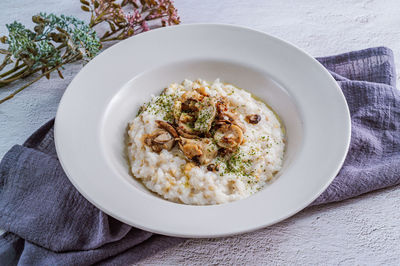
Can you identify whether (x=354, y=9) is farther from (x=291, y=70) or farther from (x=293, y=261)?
(x=293, y=261)

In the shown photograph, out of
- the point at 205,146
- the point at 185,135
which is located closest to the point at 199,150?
the point at 205,146

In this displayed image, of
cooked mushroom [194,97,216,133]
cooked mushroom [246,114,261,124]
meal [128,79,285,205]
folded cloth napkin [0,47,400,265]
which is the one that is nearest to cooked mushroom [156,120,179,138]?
meal [128,79,285,205]

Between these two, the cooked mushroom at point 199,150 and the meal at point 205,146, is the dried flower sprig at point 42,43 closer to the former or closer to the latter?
the meal at point 205,146

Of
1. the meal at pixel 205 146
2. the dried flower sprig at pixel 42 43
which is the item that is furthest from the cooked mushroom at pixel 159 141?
the dried flower sprig at pixel 42 43

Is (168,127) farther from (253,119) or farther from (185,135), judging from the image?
(253,119)

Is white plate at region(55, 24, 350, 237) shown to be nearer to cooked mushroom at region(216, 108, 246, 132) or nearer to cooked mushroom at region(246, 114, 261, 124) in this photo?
cooked mushroom at region(246, 114, 261, 124)

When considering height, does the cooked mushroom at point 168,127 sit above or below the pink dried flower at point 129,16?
below

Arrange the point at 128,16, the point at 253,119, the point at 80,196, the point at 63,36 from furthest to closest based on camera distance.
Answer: the point at 128,16
the point at 63,36
the point at 253,119
the point at 80,196
